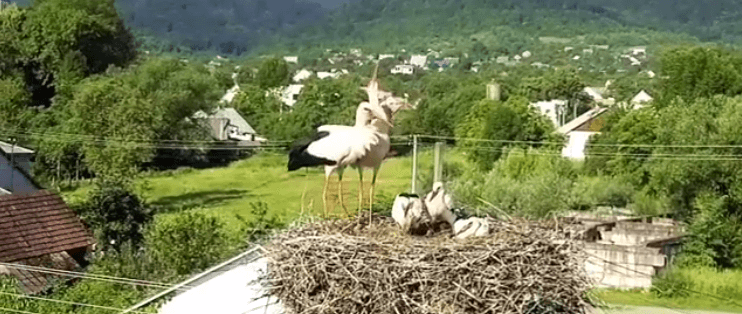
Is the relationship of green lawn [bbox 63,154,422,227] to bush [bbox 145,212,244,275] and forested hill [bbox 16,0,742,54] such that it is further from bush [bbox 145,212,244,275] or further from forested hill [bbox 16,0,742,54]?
forested hill [bbox 16,0,742,54]

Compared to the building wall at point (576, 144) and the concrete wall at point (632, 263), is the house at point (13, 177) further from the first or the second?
the building wall at point (576, 144)

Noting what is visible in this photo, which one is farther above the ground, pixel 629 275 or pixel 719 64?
pixel 719 64

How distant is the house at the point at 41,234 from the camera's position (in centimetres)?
1659

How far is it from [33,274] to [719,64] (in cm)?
2541

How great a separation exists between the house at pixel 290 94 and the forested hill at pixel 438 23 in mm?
60868

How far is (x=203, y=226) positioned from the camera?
17.9 metres

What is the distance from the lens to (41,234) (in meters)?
17.2

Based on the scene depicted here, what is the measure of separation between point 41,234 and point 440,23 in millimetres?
129535

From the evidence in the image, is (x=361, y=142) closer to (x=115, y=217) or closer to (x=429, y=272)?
(x=429, y=272)

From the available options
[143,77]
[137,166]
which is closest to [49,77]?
[143,77]

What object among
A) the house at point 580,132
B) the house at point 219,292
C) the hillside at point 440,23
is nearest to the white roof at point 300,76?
the house at point 580,132

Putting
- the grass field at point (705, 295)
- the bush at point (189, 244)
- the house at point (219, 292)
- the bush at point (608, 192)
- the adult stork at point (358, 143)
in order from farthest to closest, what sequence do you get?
the bush at point (608, 192) → the bush at point (189, 244) → the grass field at point (705, 295) → the house at point (219, 292) → the adult stork at point (358, 143)

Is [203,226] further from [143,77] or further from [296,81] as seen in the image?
[296,81]

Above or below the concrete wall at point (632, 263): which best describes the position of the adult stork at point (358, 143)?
above
